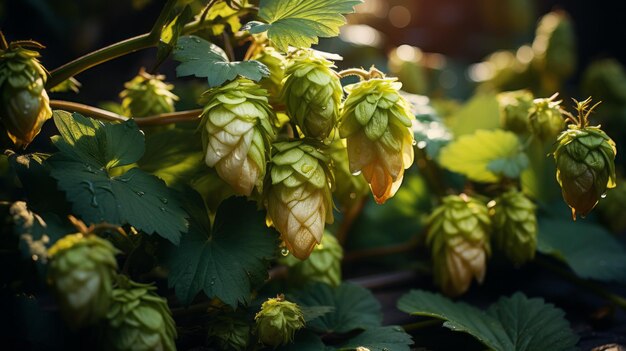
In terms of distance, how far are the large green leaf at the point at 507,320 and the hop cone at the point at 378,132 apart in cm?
29

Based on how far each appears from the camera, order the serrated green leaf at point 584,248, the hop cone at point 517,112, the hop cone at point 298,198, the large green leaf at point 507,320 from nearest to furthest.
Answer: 1. the hop cone at point 298,198
2. the large green leaf at point 507,320
3. the serrated green leaf at point 584,248
4. the hop cone at point 517,112

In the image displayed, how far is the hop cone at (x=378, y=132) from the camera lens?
93 cm

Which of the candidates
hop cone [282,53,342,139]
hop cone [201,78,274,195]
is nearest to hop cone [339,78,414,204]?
hop cone [282,53,342,139]

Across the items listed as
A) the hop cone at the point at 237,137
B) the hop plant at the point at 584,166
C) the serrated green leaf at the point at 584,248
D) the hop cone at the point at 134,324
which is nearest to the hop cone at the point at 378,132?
the hop cone at the point at 237,137

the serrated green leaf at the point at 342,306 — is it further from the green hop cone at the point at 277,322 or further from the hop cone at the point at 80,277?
the hop cone at the point at 80,277

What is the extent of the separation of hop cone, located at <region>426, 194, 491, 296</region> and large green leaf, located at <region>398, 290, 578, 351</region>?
59 mm

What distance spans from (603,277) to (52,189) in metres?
1.13

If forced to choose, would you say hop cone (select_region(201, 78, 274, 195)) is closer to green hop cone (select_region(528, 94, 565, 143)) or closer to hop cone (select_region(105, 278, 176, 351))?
hop cone (select_region(105, 278, 176, 351))

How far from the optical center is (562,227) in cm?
148

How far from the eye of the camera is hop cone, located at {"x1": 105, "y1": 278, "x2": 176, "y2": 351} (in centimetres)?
82

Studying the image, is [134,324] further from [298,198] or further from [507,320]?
[507,320]

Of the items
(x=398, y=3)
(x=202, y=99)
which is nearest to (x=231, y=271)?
(x=202, y=99)

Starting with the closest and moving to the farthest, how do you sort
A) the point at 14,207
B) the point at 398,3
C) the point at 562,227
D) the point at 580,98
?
the point at 14,207 < the point at 562,227 < the point at 580,98 < the point at 398,3

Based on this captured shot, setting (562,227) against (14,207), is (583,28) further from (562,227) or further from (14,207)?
(14,207)
